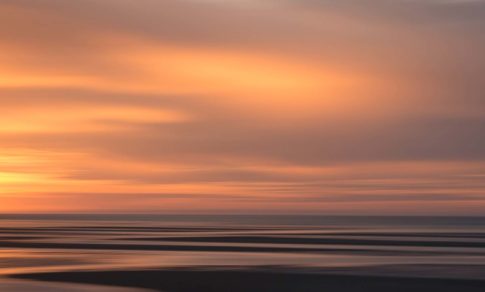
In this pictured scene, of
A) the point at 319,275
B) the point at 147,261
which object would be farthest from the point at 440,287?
the point at 147,261

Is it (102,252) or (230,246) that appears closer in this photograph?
(102,252)

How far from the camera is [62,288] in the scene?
2652cm

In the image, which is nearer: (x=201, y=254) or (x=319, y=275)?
(x=319, y=275)

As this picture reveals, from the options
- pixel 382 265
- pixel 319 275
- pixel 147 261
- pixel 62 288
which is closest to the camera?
pixel 62 288

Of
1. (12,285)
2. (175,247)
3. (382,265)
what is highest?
(175,247)

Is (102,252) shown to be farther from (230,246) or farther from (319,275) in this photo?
(319,275)

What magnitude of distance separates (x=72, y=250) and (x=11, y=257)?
21.3 ft

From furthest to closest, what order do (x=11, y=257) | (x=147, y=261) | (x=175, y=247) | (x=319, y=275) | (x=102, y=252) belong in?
(x=175, y=247), (x=102, y=252), (x=11, y=257), (x=147, y=261), (x=319, y=275)

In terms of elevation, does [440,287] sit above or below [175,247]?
below

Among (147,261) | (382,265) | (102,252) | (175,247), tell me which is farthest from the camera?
(175,247)

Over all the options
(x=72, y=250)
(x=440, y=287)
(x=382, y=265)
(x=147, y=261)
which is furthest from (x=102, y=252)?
(x=440, y=287)

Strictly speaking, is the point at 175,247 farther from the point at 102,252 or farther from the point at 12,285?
the point at 12,285

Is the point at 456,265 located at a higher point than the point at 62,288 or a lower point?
higher

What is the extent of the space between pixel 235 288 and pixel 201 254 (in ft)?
48.2
